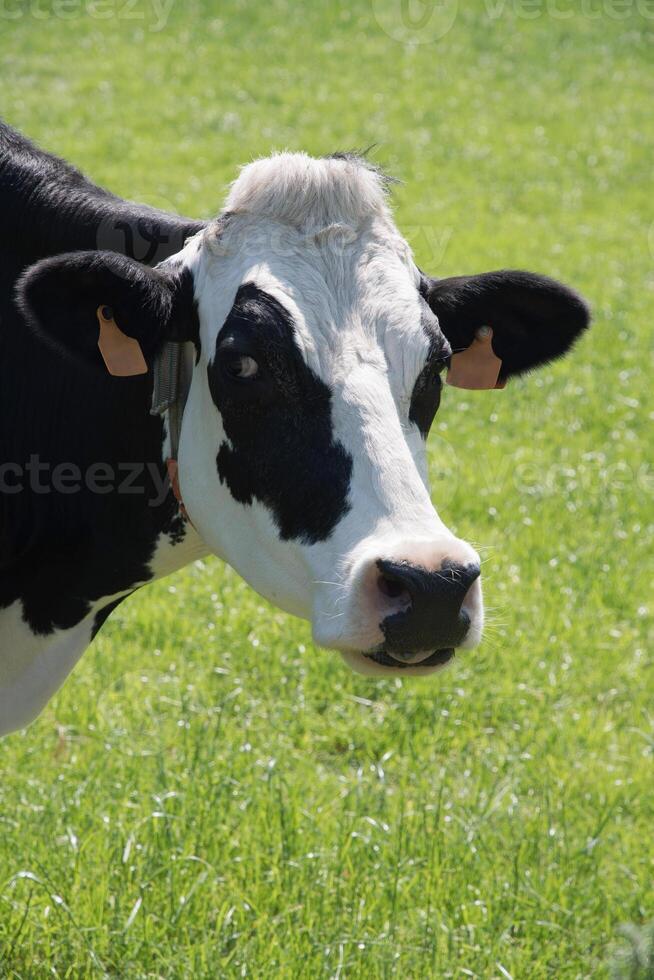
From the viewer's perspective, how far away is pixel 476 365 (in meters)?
4.02

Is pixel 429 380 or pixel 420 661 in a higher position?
pixel 429 380

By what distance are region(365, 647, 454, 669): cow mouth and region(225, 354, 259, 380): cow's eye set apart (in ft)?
2.71

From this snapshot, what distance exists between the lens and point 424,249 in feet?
41.5

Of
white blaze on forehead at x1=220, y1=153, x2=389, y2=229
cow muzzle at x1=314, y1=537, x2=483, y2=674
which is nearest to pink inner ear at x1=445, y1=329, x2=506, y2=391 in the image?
white blaze on forehead at x1=220, y1=153, x2=389, y2=229

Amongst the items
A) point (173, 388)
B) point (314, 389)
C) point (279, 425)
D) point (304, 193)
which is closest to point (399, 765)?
point (173, 388)

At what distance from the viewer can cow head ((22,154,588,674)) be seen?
2945 millimetres

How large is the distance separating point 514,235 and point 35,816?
35.2ft

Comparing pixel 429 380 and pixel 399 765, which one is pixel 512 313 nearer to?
pixel 429 380

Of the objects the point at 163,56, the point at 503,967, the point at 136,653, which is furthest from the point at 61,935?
the point at 163,56

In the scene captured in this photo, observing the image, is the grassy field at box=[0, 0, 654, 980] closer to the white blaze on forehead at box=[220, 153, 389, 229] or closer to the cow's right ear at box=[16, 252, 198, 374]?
the white blaze on forehead at box=[220, 153, 389, 229]

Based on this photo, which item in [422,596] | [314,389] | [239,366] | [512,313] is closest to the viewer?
[422,596]

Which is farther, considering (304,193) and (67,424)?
(67,424)

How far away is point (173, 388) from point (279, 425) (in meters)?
0.53

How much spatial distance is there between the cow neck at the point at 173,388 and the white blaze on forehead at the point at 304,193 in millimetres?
454
